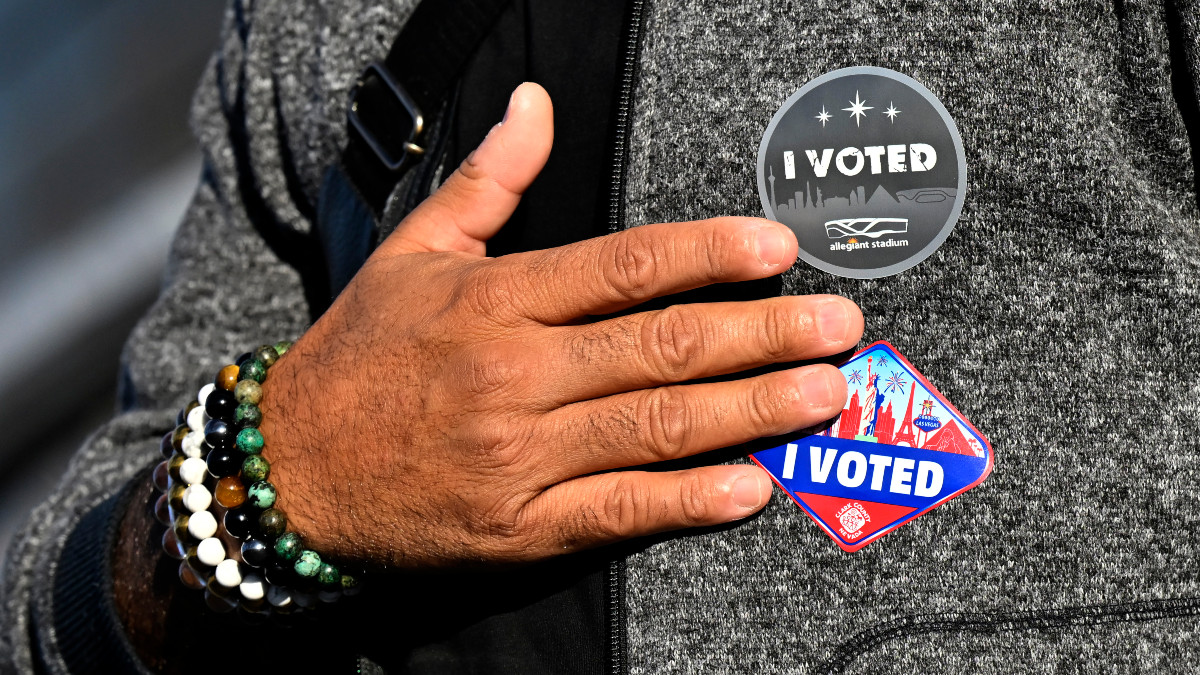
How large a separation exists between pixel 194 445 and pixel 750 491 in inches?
23.7

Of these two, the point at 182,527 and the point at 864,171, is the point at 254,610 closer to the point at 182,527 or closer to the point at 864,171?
the point at 182,527

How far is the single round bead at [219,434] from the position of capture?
86 centimetres

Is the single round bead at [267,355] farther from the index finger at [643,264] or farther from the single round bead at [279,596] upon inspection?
the index finger at [643,264]

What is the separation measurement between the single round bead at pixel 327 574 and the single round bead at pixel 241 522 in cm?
8

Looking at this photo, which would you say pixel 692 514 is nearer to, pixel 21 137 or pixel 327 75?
pixel 327 75

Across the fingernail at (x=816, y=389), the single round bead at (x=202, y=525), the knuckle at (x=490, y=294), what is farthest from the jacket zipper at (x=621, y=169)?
the single round bead at (x=202, y=525)

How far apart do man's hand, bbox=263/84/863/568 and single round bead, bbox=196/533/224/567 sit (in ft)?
0.33

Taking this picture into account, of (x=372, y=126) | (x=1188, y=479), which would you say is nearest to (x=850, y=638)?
(x=1188, y=479)

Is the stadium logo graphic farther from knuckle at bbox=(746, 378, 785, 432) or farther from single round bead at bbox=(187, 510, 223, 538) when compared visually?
single round bead at bbox=(187, 510, 223, 538)

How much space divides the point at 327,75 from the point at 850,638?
34.7 inches

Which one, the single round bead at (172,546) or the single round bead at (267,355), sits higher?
the single round bead at (267,355)

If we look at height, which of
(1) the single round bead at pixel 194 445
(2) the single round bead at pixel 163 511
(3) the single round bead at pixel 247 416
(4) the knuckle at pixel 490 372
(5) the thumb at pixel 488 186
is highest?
(5) the thumb at pixel 488 186

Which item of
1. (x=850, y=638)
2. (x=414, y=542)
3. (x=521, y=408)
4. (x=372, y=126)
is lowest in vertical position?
(x=850, y=638)

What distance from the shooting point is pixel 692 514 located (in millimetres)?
712
